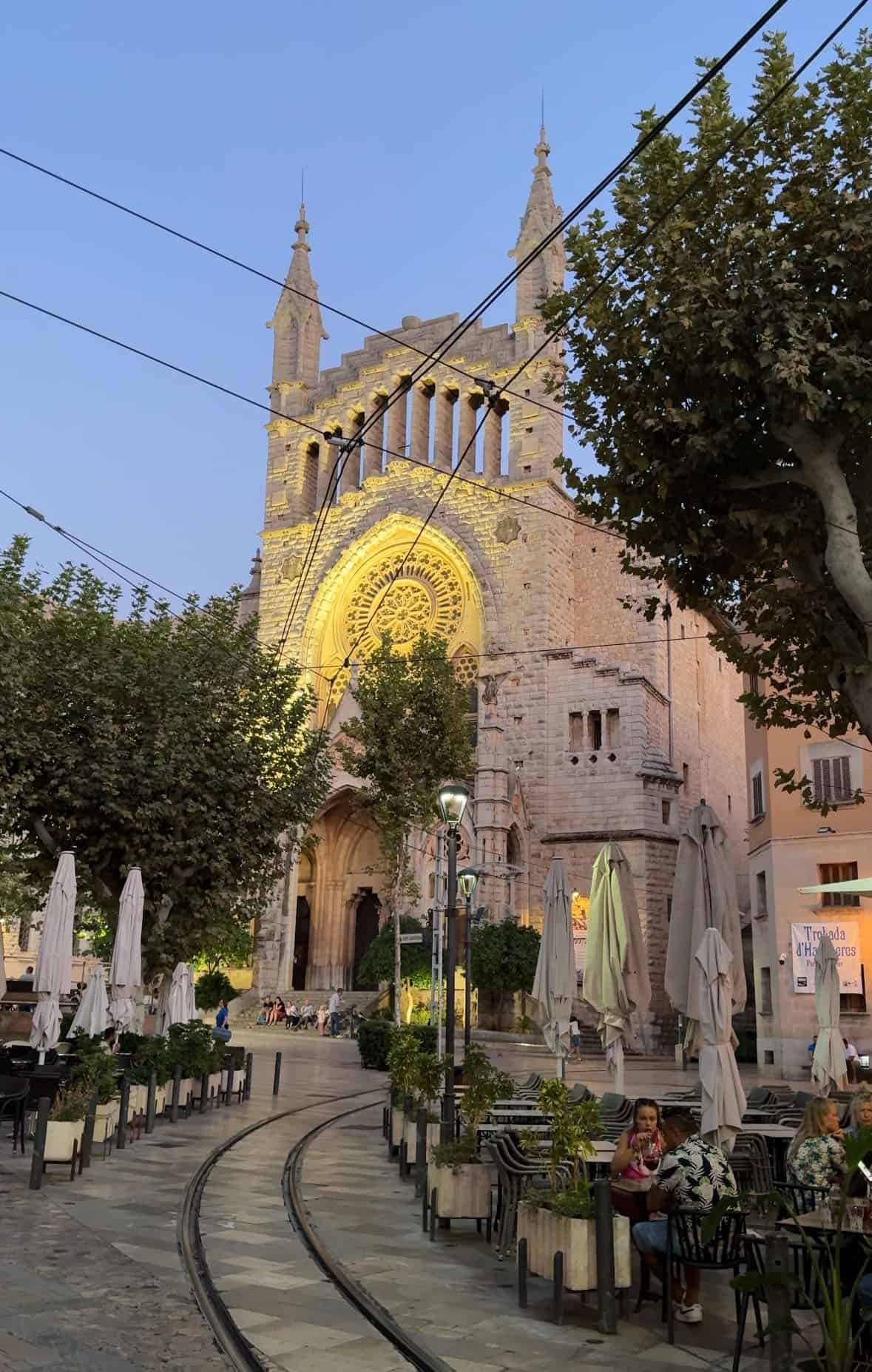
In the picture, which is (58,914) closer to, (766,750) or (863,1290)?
(863,1290)

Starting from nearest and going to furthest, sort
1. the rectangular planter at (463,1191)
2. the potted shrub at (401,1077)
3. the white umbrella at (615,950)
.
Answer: the rectangular planter at (463,1191), the potted shrub at (401,1077), the white umbrella at (615,950)

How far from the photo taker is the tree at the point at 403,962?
102 ft

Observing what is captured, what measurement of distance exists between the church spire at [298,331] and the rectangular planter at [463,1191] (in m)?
41.5

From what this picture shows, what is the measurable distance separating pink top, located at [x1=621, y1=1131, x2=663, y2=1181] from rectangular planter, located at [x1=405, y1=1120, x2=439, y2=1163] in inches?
157

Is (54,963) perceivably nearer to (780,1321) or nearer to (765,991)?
Result: (780,1321)

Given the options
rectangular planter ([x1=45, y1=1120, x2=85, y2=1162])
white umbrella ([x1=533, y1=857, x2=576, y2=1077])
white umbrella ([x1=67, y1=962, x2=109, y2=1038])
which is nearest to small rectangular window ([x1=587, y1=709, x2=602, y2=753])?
white umbrella ([x1=533, y1=857, x2=576, y2=1077])

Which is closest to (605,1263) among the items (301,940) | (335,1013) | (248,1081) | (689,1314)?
(689,1314)

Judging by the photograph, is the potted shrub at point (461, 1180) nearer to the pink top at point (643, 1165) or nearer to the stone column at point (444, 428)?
the pink top at point (643, 1165)

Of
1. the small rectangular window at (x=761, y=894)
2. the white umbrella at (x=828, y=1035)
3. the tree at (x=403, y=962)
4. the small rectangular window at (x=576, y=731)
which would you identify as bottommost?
the white umbrella at (x=828, y=1035)

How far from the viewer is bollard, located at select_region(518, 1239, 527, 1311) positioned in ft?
21.8

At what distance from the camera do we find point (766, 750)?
25078 millimetres

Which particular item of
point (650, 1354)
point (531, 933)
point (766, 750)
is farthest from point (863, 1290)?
point (531, 933)

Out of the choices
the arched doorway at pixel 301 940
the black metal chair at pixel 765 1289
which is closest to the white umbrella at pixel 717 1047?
the black metal chair at pixel 765 1289

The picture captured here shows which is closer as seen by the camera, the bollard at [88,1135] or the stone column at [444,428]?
the bollard at [88,1135]
